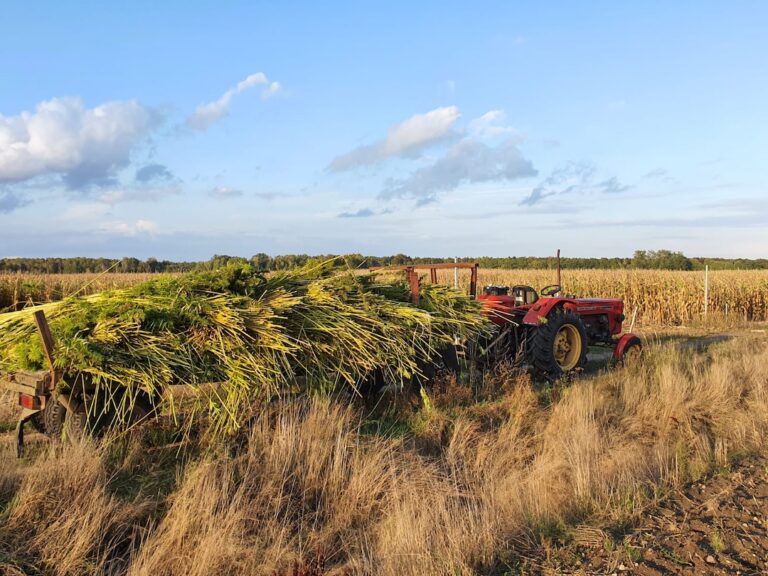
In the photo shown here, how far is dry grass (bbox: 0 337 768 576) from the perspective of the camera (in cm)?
371

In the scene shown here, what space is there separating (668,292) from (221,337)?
19972 mm

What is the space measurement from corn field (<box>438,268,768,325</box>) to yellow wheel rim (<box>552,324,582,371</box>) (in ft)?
33.4

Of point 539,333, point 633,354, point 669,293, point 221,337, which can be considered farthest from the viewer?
point 669,293

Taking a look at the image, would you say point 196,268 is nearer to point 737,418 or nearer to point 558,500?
point 558,500

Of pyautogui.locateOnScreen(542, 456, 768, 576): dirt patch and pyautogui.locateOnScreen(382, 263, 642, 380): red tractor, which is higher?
pyautogui.locateOnScreen(382, 263, 642, 380): red tractor

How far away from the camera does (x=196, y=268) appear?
6379 millimetres

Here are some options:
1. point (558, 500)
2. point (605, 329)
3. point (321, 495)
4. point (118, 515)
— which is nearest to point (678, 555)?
point (558, 500)

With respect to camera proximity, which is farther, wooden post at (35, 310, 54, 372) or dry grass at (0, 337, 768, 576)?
wooden post at (35, 310, 54, 372)

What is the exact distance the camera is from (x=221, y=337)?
17.1 feet

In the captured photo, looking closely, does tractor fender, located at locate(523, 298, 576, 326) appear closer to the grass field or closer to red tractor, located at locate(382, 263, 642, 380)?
red tractor, located at locate(382, 263, 642, 380)

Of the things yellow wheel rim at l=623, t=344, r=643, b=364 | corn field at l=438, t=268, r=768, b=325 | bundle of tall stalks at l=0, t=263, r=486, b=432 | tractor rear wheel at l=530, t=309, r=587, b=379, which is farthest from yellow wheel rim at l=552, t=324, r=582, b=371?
corn field at l=438, t=268, r=768, b=325

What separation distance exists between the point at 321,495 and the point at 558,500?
69.7 inches

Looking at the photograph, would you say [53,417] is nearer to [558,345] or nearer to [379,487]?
[379,487]

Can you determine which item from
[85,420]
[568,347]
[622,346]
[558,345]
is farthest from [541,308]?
[85,420]
